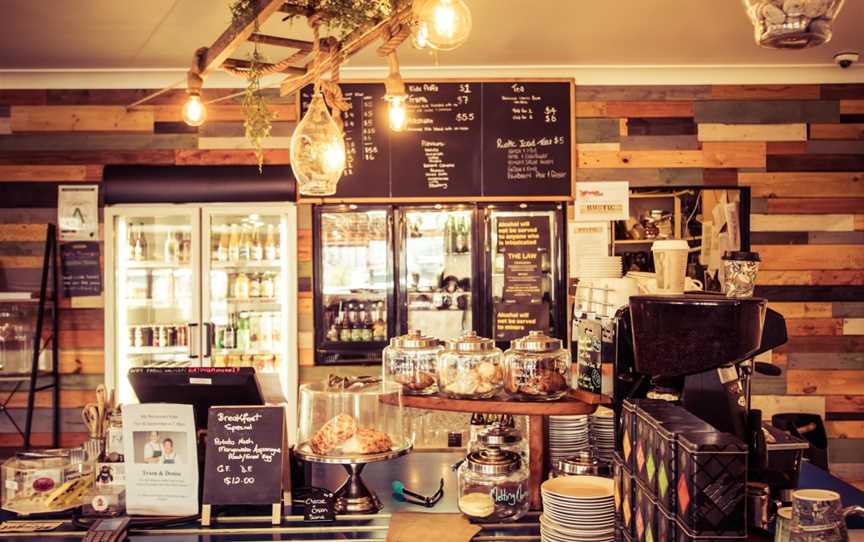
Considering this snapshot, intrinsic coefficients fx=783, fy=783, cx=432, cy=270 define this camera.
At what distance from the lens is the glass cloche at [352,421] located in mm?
2465

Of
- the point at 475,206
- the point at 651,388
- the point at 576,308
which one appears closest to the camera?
the point at 651,388

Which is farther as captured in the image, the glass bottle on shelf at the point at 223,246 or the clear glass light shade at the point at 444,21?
the glass bottle on shelf at the point at 223,246

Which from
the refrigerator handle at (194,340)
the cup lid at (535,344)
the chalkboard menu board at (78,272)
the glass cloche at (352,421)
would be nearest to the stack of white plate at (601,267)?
the cup lid at (535,344)

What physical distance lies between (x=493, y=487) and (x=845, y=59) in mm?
4029

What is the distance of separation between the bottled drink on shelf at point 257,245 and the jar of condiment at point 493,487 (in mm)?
3148

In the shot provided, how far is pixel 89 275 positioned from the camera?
205 inches

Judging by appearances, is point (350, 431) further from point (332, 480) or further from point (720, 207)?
point (720, 207)

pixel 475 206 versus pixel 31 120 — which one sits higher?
pixel 31 120

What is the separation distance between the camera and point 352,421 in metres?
A: 2.52

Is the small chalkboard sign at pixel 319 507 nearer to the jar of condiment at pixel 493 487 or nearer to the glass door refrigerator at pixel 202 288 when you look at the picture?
the jar of condiment at pixel 493 487

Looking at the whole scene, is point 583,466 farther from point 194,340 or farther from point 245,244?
point 245,244

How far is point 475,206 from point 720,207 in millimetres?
1636

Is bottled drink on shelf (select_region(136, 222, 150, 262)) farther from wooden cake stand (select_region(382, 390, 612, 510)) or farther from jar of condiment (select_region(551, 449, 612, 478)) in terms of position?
jar of condiment (select_region(551, 449, 612, 478))

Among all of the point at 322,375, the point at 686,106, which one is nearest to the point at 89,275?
the point at 322,375
